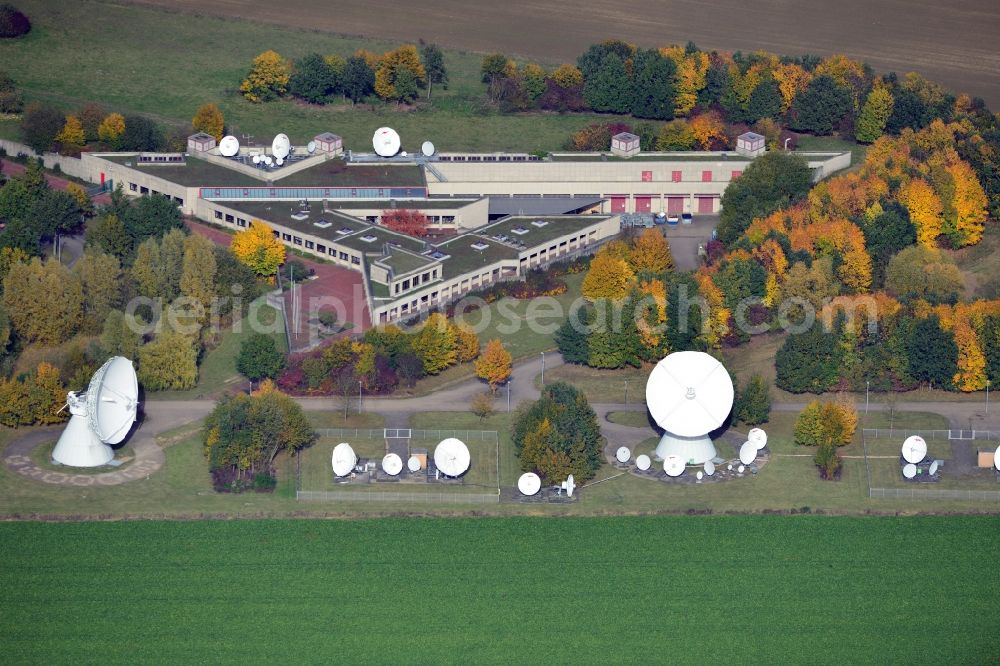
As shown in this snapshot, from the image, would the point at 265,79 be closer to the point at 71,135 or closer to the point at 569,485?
the point at 71,135

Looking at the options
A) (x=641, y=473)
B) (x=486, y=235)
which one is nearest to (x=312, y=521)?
(x=641, y=473)

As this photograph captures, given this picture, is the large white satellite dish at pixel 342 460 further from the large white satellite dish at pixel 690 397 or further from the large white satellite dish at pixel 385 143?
the large white satellite dish at pixel 385 143

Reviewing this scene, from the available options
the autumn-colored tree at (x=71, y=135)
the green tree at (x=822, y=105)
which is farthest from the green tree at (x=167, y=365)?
the green tree at (x=822, y=105)

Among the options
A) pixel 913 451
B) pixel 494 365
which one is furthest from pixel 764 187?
pixel 913 451

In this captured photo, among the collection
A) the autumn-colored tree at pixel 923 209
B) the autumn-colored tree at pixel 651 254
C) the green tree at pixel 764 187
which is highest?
the green tree at pixel 764 187

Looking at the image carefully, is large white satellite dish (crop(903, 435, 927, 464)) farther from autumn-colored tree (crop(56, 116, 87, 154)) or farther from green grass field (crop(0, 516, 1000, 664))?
autumn-colored tree (crop(56, 116, 87, 154))

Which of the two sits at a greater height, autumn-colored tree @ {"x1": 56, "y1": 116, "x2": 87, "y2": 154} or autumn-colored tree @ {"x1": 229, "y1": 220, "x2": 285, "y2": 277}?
autumn-colored tree @ {"x1": 56, "y1": 116, "x2": 87, "y2": 154}

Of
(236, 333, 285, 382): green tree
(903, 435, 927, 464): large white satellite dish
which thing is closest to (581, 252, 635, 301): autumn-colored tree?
(236, 333, 285, 382): green tree
